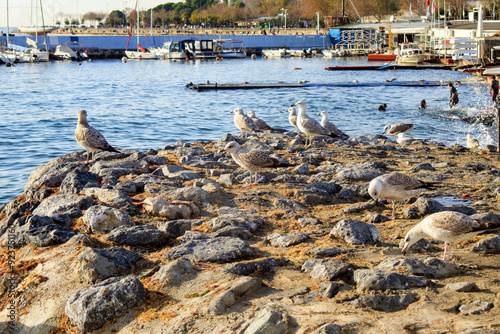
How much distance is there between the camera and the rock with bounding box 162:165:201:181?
8953 millimetres

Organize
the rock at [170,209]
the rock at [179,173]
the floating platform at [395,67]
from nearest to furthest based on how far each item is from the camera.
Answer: the rock at [170,209] < the rock at [179,173] < the floating platform at [395,67]

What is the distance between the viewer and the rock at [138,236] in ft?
19.7

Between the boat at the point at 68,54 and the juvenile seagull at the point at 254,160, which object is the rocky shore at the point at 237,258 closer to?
the juvenile seagull at the point at 254,160

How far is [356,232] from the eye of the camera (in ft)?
19.2

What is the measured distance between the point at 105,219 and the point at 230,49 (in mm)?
88815

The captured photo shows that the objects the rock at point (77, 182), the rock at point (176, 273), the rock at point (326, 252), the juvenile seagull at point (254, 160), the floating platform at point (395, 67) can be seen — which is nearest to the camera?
the rock at point (176, 273)

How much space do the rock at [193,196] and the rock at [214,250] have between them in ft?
5.40

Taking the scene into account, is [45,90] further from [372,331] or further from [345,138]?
[372,331]

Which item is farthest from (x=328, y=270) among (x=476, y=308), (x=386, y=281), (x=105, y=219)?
(x=105, y=219)

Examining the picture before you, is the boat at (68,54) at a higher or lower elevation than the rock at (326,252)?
higher

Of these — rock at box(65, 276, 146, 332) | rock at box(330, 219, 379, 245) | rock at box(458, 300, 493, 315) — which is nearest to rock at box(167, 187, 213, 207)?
rock at box(330, 219, 379, 245)

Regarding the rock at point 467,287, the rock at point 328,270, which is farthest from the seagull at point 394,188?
the rock at point 467,287

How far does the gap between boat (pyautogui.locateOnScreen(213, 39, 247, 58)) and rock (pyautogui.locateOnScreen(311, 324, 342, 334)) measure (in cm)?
8023

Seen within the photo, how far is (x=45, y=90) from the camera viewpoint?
37.0 metres
